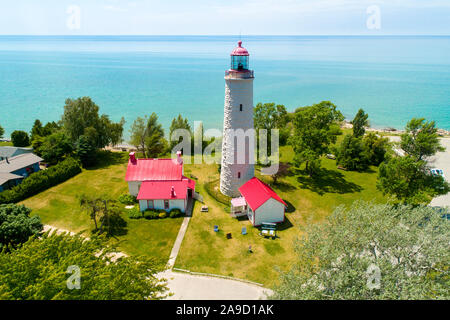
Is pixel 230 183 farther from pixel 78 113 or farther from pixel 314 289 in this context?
pixel 78 113

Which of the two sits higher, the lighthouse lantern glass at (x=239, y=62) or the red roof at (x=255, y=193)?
the lighthouse lantern glass at (x=239, y=62)

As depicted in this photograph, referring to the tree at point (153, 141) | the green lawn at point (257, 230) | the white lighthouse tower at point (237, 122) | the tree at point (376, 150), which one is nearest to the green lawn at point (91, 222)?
the green lawn at point (257, 230)

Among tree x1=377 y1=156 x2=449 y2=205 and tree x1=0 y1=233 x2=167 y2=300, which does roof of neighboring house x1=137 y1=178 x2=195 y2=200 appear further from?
tree x1=377 y1=156 x2=449 y2=205

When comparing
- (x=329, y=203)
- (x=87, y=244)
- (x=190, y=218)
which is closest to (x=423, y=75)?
(x=329, y=203)

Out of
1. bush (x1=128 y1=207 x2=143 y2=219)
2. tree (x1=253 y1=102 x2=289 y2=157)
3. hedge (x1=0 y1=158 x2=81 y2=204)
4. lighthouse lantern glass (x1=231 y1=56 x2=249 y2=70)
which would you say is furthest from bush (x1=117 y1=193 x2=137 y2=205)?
tree (x1=253 y1=102 x2=289 y2=157)

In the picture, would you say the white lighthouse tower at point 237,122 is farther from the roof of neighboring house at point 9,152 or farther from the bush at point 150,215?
the roof of neighboring house at point 9,152

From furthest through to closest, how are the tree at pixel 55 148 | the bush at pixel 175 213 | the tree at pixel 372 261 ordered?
1. the tree at pixel 55 148
2. the bush at pixel 175 213
3. the tree at pixel 372 261

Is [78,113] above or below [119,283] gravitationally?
above
